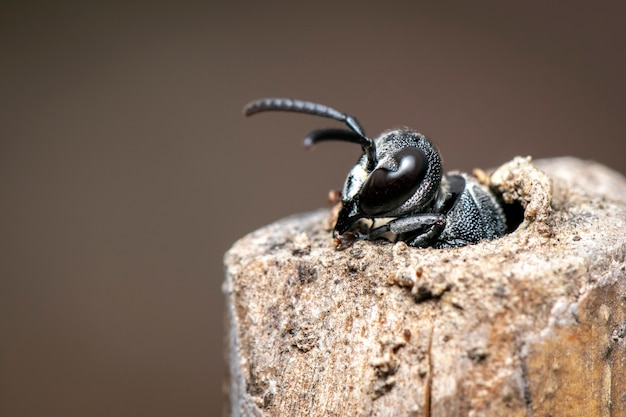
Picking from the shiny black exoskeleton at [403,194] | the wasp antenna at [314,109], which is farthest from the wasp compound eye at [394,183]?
the wasp antenna at [314,109]

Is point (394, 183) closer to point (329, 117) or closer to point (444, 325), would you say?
point (329, 117)

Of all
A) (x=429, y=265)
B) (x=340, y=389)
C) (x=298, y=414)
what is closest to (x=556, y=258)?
(x=429, y=265)

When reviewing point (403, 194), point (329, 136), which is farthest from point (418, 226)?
point (329, 136)

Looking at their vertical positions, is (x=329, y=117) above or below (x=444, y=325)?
above

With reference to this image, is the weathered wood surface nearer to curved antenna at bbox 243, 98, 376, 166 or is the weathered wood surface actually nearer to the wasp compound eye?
the wasp compound eye

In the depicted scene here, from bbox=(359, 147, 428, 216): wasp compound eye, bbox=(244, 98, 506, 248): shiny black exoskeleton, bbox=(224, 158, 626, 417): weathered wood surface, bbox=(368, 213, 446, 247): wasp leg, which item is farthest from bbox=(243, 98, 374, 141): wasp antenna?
bbox=(224, 158, 626, 417): weathered wood surface


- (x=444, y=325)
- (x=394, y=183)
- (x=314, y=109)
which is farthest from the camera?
(x=314, y=109)
